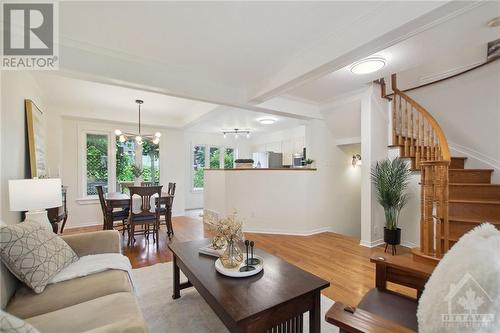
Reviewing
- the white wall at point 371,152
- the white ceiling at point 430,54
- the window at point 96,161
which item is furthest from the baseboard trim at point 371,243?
the window at point 96,161

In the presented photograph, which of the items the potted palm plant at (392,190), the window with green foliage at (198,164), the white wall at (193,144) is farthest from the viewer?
the window with green foliage at (198,164)

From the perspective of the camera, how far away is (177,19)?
2023mm

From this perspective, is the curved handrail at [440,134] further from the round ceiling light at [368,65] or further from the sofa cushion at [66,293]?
the sofa cushion at [66,293]

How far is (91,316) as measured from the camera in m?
1.24

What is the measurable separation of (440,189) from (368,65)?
5.31ft

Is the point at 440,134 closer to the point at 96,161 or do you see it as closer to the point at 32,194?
the point at 32,194

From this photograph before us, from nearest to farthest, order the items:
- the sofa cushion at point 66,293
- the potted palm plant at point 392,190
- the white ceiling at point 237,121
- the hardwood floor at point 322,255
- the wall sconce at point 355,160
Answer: the sofa cushion at point 66,293 < the hardwood floor at point 322,255 < the potted palm plant at point 392,190 < the white ceiling at point 237,121 < the wall sconce at point 355,160

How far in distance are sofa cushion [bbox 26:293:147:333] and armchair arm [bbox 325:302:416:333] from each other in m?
0.88

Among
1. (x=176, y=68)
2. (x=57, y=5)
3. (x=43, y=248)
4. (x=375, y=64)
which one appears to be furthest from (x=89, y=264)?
(x=375, y=64)

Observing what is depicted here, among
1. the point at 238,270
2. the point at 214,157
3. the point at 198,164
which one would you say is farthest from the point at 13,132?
the point at 214,157

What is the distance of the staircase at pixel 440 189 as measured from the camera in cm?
209

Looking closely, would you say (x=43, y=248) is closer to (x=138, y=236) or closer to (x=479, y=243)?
(x=479, y=243)

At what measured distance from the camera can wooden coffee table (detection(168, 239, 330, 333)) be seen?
4.00 feet

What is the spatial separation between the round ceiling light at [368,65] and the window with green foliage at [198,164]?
583 cm
